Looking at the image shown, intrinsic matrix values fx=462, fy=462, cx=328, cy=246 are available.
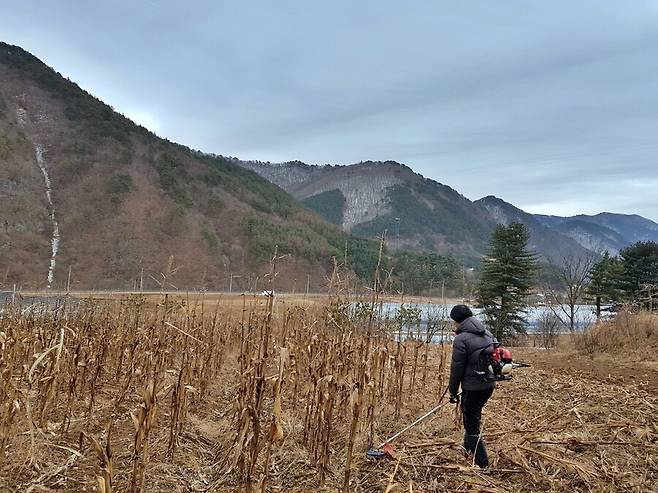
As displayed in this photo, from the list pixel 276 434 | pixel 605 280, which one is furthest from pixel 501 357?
pixel 605 280

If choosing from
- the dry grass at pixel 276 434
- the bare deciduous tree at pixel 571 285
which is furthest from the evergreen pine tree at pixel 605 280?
the dry grass at pixel 276 434

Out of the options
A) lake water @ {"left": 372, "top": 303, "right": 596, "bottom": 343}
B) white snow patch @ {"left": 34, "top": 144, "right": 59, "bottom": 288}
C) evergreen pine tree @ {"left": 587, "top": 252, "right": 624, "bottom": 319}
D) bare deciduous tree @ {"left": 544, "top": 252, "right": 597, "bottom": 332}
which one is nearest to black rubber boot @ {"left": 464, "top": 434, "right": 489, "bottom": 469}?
lake water @ {"left": 372, "top": 303, "right": 596, "bottom": 343}

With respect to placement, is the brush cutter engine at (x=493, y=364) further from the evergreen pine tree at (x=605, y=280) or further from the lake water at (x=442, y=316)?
the evergreen pine tree at (x=605, y=280)

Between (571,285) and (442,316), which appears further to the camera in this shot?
(571,285)

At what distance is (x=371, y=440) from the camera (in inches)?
181

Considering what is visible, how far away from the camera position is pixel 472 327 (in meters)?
4.35

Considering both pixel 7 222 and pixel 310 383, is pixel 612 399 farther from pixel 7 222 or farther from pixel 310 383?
pixel 7 222

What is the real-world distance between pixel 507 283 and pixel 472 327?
58.8ft

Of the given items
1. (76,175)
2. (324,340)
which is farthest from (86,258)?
(324,340)

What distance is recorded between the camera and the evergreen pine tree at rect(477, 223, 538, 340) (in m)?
20.7

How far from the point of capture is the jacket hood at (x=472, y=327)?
432 cm

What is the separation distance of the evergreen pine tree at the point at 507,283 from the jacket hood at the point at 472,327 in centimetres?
1707

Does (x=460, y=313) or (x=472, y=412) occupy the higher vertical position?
(x=460, y=313)

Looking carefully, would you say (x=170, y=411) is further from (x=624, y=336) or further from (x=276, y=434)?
(x=624, y=336)
